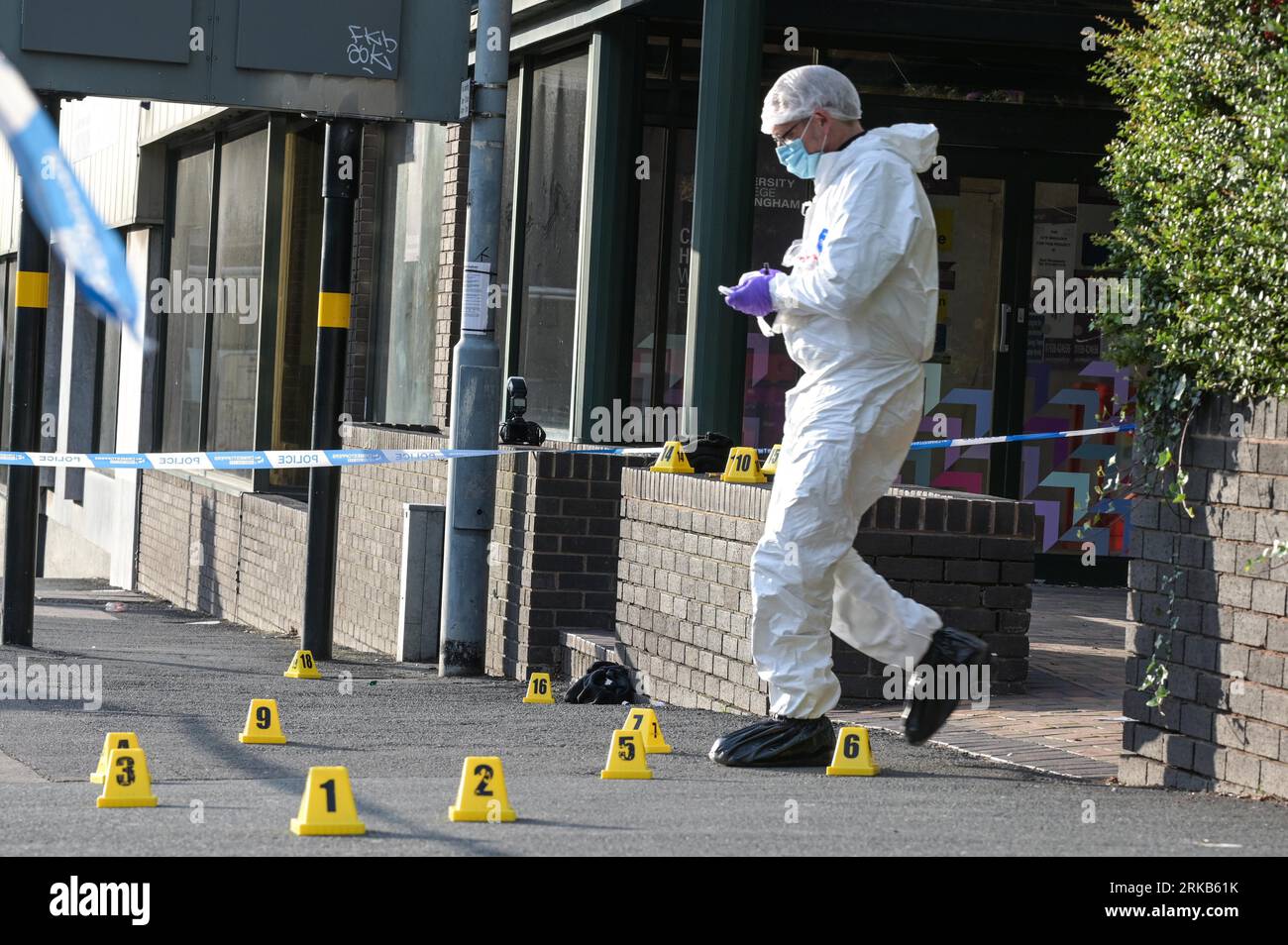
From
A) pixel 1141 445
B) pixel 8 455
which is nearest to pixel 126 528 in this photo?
pixel 8 455

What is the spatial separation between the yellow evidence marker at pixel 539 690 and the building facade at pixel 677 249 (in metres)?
1.35

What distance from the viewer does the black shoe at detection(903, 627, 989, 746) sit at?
6.25 metres

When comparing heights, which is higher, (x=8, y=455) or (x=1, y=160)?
(x=1, y=160)

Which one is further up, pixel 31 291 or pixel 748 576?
pixel 31 291

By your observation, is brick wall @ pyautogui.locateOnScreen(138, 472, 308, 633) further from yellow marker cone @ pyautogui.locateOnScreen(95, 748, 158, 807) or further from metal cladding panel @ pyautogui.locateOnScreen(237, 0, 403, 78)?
yellow marker cone @ pyautogui.locateOnScreen(95, 748, 158, 807)

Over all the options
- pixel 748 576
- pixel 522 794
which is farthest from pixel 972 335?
pixel 522 794

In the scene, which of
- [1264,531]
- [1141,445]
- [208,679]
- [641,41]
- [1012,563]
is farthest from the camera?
[641,41]

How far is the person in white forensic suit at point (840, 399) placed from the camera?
612cm

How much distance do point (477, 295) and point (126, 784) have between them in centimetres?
502

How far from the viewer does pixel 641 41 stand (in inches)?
447

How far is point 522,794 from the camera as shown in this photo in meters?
5.82

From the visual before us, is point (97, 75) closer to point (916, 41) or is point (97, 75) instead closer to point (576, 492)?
point (576, 492)

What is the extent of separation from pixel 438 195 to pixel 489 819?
875 centimetres
